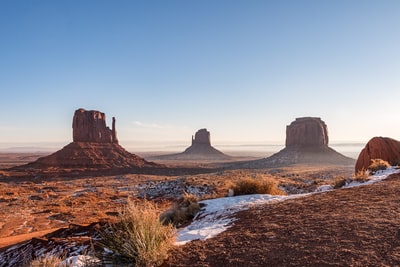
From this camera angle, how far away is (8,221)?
18844 mm

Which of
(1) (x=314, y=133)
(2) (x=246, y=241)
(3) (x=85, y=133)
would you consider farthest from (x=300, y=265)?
(1) (x=314, y=133)

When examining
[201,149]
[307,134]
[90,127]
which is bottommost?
[201,149]

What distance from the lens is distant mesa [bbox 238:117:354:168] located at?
312ft

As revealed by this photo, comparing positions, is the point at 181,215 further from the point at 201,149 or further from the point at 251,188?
the point at 201,149

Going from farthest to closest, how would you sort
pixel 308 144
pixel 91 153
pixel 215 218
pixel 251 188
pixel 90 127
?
pixel 308 144 → pixel 90 127 → pixel 91 153 → pixel 251 188 → pixel 215 218

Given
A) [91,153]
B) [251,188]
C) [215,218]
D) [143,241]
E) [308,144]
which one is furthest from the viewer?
[308,144]

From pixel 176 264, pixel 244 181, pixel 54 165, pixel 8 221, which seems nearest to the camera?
pixel 176 264

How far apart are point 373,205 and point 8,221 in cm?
2076

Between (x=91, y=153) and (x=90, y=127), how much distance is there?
11.2 m

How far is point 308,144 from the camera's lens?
10550 centimetres

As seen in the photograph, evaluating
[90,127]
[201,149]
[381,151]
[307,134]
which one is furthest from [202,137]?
[381,151]

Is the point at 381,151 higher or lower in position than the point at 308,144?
higher

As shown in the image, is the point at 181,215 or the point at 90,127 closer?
the point at 181,215

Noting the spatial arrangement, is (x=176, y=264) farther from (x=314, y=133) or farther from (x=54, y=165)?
(x=314, y=133)
